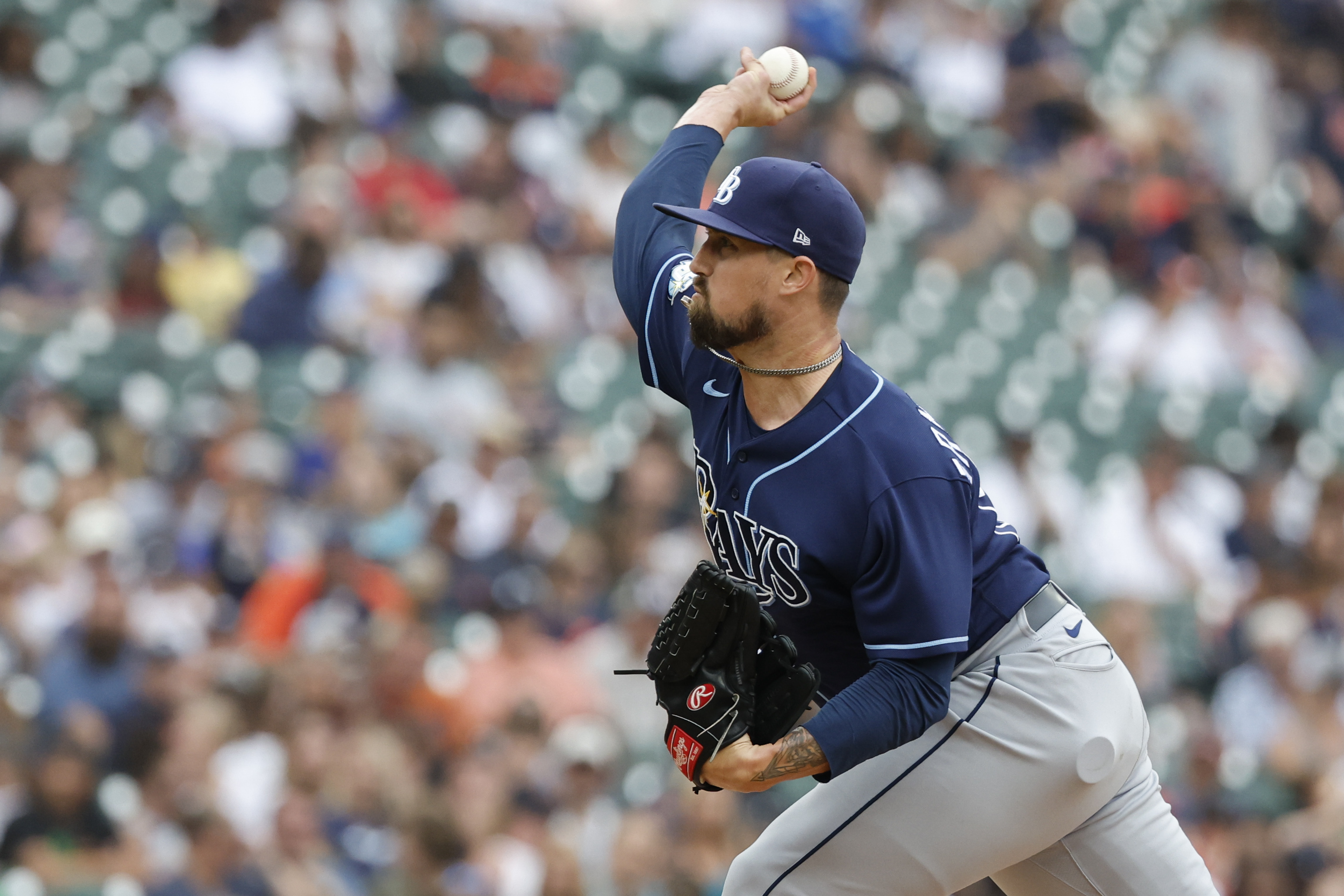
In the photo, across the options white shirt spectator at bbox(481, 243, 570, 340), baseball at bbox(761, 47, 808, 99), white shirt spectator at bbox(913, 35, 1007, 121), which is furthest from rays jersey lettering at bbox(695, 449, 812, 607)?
white shirt spectator at bbox(913, 35, 1007, 121)

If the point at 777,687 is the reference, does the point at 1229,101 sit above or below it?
below

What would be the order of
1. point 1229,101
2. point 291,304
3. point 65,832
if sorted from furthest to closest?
point 1229,101 → point 291,304 → point 65,832

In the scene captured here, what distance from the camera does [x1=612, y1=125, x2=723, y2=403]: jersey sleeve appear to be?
3.46 metres

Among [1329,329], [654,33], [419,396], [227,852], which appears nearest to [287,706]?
[227,852]

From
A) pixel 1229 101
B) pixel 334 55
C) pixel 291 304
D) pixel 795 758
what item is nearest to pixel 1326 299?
pixel 1229 101

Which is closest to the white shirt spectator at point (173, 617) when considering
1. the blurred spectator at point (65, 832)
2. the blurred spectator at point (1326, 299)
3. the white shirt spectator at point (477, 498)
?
the blurred spectator at point (65, 832)

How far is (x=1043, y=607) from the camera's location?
333cm

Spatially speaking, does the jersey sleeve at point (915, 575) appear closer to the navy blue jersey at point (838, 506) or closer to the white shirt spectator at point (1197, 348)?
the navy blue jersey at point (838, 506)

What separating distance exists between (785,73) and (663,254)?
1.72ft

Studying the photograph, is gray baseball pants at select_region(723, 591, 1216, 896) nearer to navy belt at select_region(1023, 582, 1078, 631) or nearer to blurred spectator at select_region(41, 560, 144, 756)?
navy belt at select_region(1023, 582, 1078, 631)

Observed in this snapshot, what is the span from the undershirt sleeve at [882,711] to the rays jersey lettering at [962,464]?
0.36 meters

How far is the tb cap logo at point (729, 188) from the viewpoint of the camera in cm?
313

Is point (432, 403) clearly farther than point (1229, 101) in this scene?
No

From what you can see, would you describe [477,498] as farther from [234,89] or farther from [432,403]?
[234,89]
